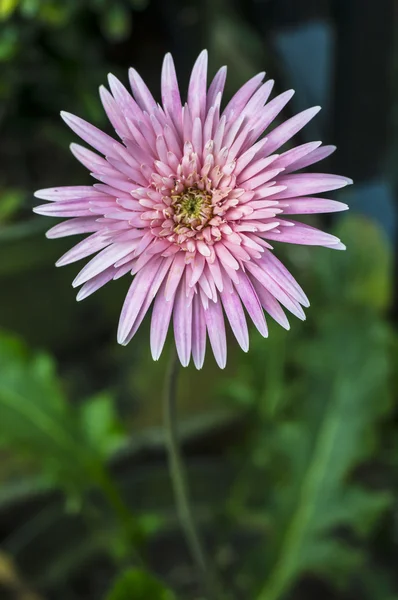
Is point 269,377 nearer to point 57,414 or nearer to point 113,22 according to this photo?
point 57,414

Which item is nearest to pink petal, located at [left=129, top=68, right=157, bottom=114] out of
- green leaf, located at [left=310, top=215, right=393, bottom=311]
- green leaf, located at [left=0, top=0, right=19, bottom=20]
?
green leaf, located at [left=0, top=0, right=19, bottom=20]

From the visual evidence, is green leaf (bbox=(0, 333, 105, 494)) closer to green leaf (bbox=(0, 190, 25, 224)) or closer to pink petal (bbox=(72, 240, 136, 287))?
green leaf (bbox=(0, 190, 25, 224))

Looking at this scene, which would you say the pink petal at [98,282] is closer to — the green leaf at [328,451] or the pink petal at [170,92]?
the pink petal at [170,92]

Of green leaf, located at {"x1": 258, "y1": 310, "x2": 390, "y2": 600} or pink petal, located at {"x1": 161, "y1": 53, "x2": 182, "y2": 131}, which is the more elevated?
pink petal, located at {"x1": 161, "y1": 53, "x2": 182, "y2": 131}

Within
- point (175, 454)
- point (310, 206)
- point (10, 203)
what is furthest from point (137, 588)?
point (10, 203)

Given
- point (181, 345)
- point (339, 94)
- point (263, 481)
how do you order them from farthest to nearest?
→ point (339, 94)
point (263, 481)
point (181, 345)

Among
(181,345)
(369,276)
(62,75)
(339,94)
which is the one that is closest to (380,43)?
(339,94)

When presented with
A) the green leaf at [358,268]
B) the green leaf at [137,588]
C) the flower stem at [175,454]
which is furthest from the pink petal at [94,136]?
the green leaf at [358,268]
